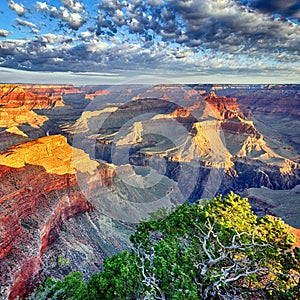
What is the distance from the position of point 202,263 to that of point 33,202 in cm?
1943

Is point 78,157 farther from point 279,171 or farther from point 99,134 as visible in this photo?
point 99,134

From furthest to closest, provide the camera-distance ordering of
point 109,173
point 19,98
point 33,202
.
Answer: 1. point 19,98
2. point 109,173
3. point 33,202

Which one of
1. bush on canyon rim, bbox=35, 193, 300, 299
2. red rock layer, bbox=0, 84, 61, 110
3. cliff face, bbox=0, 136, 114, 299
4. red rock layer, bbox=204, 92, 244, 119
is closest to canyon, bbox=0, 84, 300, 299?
cliff face, bbox=0, 136, 114, 299

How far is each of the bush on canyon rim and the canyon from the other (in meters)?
7.32

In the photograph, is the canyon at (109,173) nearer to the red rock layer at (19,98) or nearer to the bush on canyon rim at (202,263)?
the red rock layer at (19,98)

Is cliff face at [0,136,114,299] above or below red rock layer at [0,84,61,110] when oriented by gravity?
above

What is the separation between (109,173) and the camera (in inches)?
1700

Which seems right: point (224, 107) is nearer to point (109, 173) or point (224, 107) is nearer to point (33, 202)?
point (109, 173)

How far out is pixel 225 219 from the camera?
16.3 m

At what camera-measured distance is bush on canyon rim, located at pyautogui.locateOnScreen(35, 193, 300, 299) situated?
38.4 feet

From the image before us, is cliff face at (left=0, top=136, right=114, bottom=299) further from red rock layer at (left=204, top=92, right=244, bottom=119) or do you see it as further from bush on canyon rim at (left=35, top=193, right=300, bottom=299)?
red rock layer at (left=204, top=92, right=244, bottom=119)

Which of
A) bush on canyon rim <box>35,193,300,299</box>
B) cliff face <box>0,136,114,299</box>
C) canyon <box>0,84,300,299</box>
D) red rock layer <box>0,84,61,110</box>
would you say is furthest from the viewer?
red rock layer <box>0,84,61,110</box>

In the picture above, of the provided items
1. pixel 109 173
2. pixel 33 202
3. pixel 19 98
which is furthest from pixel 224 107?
pixel 33 202

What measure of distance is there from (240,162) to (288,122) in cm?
9377
